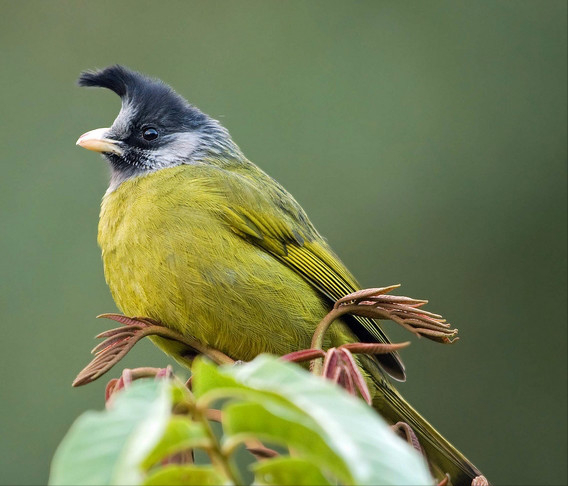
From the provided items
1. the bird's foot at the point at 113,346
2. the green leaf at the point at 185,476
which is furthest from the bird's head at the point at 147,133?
the green leaf at the point at 185,476

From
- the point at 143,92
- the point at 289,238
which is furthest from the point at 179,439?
the point at 143,92

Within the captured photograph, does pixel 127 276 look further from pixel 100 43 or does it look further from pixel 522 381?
pixel 100 43

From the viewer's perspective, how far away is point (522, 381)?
21.8ft

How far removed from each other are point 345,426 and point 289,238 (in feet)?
8.45

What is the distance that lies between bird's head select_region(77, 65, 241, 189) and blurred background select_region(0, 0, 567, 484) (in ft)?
7.05

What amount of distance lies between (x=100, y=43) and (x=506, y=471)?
4.84 meters

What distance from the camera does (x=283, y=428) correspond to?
35.9 inches

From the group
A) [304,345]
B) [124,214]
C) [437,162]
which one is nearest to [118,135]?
[124,214]

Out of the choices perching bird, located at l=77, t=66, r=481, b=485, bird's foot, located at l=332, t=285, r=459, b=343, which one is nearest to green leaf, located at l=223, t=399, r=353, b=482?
bird's foot, located at l=332, t=285, r=459, b=343

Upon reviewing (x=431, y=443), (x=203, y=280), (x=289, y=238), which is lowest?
(x=431, y=443)

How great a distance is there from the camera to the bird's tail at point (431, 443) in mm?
2766

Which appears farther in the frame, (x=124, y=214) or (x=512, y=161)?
(x=512, y=161)

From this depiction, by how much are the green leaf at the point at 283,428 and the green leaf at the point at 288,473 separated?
43mm

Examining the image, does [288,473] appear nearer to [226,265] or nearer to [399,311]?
[399,311]
